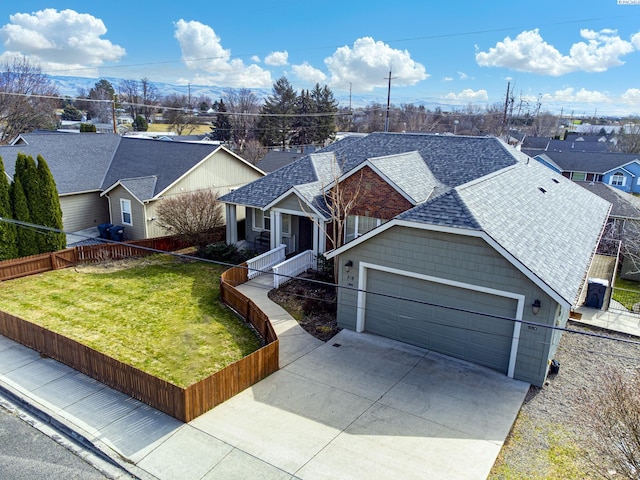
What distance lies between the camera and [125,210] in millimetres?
26766

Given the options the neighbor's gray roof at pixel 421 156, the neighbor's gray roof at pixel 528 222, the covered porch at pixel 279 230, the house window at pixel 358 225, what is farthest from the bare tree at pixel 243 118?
the neighbor's gray roof at pixel 528 222

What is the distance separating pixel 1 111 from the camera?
50562mm

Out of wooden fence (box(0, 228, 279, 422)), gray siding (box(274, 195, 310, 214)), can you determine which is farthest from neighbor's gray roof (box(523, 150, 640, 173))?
wooden fence (box(0, 228, 279, 422))

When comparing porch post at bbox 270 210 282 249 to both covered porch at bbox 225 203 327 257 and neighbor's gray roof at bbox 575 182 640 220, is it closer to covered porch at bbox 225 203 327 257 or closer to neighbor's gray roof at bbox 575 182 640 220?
covered porch at bbox 225 203 327 257

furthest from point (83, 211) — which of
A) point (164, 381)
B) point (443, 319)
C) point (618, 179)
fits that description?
point (618, 179)

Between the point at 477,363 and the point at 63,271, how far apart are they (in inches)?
713

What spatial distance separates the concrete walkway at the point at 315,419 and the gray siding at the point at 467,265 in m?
0.93

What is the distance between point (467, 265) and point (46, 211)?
19.1 m

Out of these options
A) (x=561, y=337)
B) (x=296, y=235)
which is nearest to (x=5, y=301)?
(x=296, y=235)

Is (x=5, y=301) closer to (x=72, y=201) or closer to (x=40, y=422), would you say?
(x=40, y=422)

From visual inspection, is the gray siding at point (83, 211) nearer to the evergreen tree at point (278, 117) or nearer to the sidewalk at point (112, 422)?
the sidewalk at point (112, 422)

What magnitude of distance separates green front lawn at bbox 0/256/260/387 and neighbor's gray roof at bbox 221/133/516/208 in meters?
4.57

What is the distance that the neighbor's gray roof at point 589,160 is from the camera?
54438mm

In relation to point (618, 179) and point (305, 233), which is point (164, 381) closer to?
point (305, 233)
